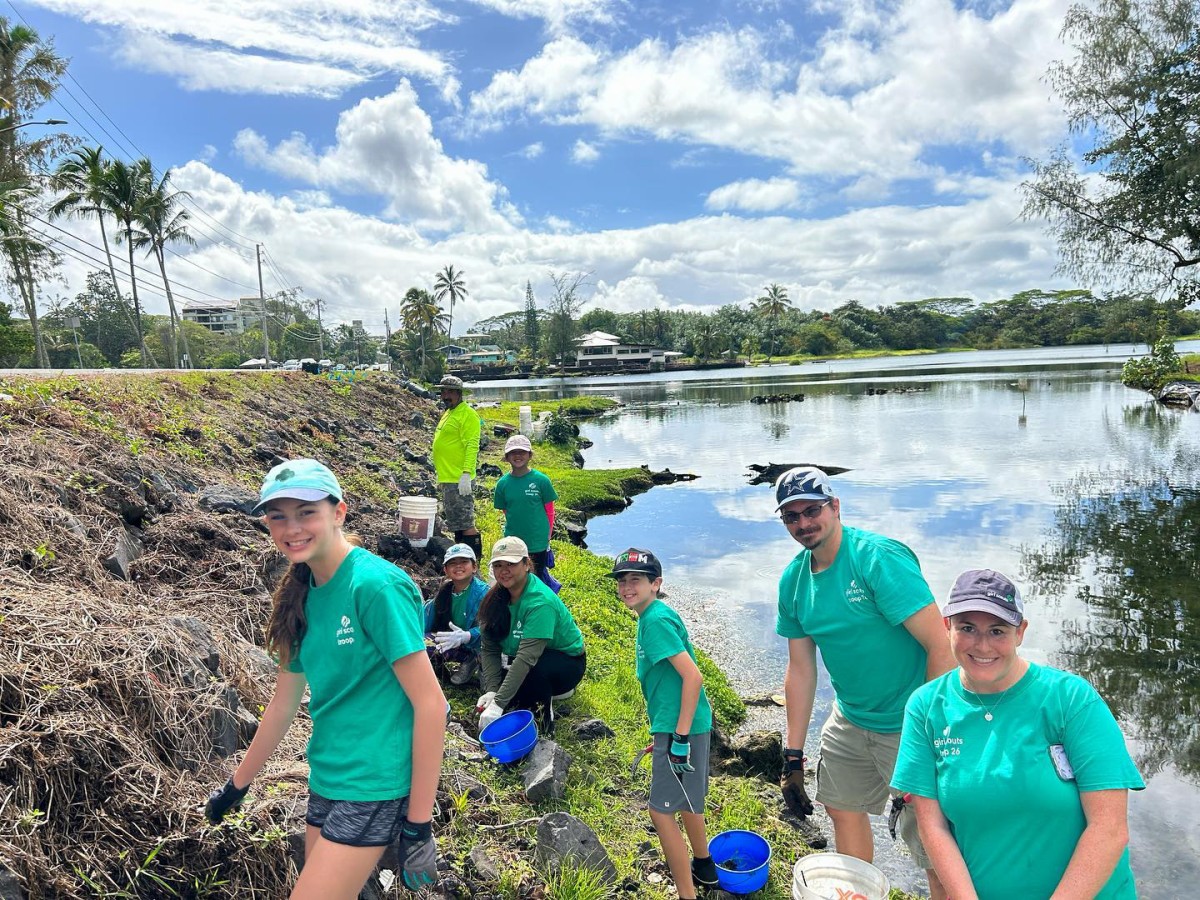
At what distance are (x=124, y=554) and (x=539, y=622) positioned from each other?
3193mm

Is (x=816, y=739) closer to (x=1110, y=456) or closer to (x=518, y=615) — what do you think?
(x=518, y=615)

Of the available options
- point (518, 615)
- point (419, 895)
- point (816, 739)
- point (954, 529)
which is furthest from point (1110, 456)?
point (419, 895)

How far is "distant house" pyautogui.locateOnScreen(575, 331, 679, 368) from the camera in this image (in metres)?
115

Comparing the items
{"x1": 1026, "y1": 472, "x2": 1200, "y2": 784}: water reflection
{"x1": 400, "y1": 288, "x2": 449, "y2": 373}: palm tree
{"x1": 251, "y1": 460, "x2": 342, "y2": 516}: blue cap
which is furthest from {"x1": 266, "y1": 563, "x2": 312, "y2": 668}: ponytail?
{"x1": 400, "y1": 288, "x2": 449, "y2": 373}: palm tree

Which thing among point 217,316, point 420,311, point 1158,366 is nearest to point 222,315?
point 217,316

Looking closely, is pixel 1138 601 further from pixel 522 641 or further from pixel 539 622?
pixel 522 641

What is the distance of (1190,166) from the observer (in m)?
13.8

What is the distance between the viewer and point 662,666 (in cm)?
393

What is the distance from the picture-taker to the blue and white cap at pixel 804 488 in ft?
11.3

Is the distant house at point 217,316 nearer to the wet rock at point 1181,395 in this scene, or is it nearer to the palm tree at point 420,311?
the palm tree at point 420,311

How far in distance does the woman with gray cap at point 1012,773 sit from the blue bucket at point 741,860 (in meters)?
2.19

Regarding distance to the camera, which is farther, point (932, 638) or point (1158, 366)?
point (1158, 366)

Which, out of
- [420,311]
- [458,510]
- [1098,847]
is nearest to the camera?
[1098,847]

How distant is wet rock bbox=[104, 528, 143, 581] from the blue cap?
354cm
